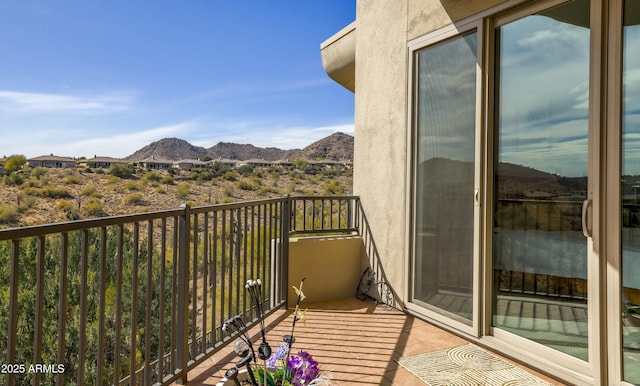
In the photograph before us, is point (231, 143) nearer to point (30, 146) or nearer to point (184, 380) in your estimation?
point (30, 146)

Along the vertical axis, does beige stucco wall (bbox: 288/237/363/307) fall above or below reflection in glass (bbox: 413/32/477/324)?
below

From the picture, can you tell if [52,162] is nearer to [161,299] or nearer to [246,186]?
[246,186]

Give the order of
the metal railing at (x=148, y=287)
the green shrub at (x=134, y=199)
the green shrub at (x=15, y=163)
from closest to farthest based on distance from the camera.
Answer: the metal railing at (x=148, y=287) < the green shrub at (x=134, y=199) < the green shrub at (x=15, y=163)

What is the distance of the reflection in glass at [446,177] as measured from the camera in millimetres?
2936

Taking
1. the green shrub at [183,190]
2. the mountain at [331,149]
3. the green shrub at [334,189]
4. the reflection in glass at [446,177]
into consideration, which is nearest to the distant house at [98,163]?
the green shrub at [183,190]

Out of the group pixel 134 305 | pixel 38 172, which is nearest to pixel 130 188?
pixel 38 172

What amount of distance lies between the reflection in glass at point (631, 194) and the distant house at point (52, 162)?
78.3 ft

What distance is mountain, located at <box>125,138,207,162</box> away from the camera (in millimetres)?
35812

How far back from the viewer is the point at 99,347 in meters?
1.69

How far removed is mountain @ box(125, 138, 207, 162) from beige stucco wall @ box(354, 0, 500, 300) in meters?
33.6

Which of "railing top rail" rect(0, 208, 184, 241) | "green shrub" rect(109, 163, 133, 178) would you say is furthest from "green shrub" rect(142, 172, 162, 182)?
"railing top rail" rect(0, 208, 184, 241)

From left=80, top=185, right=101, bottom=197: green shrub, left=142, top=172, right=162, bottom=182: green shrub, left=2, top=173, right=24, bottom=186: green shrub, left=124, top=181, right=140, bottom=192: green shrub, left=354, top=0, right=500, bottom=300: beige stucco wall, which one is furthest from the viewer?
left=142, top=172, right=162, bottom=182: green shrub

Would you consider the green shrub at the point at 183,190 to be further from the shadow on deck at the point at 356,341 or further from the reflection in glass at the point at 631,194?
the reflection in glass at the point at 631,194

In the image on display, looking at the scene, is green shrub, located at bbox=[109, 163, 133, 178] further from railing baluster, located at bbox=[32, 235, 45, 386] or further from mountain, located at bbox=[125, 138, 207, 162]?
railing baluster, located at bbox=[32, 235, 45, 386]
